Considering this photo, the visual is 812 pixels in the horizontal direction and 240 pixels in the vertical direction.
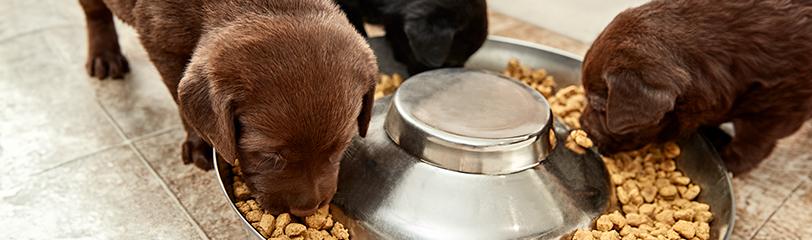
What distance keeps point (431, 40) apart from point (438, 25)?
0.07 metres

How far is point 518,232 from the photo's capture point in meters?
2.32

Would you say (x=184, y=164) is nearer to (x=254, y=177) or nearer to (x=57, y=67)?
(x=254, y=177)

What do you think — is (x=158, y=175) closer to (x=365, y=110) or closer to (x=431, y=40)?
(x=365, y=110)

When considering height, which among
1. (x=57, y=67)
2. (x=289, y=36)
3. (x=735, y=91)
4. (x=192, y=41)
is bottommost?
(x=57, y=67)

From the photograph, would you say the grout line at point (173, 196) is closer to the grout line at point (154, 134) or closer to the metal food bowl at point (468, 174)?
the grout line at point (154, 134)

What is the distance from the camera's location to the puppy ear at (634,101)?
249cm

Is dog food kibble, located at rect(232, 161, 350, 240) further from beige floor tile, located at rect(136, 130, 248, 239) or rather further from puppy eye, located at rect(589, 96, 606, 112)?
puppy eye, located at rect(589, 96, 606, 112)

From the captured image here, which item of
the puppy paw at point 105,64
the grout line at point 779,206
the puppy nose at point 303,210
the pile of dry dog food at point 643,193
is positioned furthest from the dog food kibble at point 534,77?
the puppy paw at point 105,64

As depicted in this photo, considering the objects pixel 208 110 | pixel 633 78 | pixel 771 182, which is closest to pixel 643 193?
pixel 633 78

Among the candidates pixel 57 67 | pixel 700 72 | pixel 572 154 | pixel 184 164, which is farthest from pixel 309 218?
pixel 57 67

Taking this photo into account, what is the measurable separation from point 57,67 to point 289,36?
6.82 feet

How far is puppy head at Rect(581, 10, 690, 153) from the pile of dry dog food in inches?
7.5

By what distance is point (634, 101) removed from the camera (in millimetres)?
2498

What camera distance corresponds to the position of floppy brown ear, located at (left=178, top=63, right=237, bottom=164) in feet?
6.38
